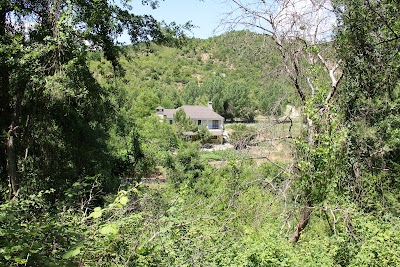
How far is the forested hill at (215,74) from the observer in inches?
271

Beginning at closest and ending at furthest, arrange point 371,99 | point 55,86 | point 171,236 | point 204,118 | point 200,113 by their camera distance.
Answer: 1. point 171,236
2. point 55,86
3. point 371,99
4. point 204,118
5. point 200,113

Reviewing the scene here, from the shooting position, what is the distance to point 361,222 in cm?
495

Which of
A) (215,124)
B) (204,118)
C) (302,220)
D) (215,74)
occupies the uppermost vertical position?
(215,74)

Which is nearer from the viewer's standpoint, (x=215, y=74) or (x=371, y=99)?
(x=371, y=99)

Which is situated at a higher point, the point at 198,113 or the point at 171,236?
the point at 171,236

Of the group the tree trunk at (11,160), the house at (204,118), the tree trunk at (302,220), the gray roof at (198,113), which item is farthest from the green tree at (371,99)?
the gray roof at (198,113)

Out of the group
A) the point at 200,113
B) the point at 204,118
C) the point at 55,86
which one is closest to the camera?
the point at 55,86

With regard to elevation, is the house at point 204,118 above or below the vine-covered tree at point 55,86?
below

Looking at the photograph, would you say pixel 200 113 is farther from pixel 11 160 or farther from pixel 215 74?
pixel 11 160

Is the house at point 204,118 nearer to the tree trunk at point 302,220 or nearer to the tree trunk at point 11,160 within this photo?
the tree trunk at point 302,220

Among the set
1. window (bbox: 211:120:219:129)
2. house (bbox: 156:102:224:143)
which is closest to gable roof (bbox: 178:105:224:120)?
house (bbox: 156:102:224:143)

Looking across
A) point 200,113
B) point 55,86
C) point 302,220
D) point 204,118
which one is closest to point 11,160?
point 55,86

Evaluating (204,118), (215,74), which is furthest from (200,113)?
(215,74)

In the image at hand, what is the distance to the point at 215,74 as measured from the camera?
69.4m
